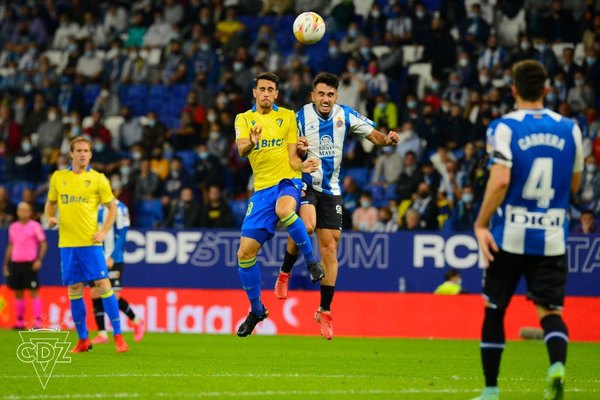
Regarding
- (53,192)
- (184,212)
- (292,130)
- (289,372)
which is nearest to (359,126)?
(292,130)

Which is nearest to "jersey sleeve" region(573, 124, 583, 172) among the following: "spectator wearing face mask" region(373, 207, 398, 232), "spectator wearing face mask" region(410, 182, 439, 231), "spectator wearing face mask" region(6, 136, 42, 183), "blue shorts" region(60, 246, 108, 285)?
"blue shorts" region(60, 246, 108, 285)

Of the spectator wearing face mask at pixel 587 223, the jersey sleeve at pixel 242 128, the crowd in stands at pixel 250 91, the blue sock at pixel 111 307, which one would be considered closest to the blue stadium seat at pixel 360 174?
the crowd in stands at pixel 250 91

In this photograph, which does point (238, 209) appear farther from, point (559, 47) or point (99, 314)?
point (559, 47)

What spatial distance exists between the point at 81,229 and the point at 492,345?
6.96 m

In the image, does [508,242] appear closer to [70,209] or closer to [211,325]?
[70,209]

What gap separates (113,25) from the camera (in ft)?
97.9

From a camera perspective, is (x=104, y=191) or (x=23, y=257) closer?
(x=104, y=191)

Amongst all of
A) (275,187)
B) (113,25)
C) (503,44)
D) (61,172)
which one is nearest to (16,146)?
→ (113,25)

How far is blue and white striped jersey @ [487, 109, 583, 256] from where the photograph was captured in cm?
817

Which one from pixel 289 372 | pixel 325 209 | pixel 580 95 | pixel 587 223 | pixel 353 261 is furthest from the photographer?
pixel 580 95

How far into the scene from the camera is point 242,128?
12.3 meters

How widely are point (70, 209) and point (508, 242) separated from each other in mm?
7228

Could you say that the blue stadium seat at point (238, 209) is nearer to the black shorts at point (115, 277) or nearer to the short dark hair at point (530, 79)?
the black shorts at point (115, 277)

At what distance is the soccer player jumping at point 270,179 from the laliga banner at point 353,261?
8594 millimetres
